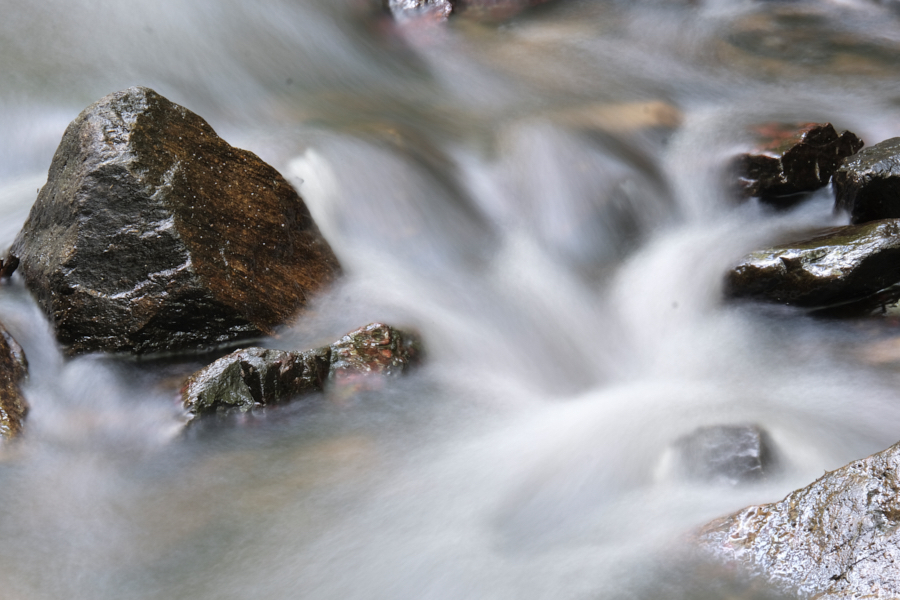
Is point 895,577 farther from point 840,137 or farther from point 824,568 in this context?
point 840,137

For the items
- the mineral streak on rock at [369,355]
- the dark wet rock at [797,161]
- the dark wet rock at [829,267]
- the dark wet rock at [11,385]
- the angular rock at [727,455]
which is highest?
the dark wet rock at [797,161]

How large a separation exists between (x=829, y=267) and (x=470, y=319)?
2.21 meters

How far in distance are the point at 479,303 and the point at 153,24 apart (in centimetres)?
452

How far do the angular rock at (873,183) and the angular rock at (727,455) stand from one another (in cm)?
248

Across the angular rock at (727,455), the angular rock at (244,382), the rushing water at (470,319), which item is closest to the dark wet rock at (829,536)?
the rushing water at (470,319)

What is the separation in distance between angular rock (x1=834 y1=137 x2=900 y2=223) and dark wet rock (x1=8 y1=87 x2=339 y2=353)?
3.95 metres

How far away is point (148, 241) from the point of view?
3.96 meters

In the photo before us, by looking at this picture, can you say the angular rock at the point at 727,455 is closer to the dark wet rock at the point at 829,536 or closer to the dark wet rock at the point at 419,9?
the dark wet rock at the point at 829,536

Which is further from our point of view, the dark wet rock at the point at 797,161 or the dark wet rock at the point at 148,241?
the dark wet rock at the point at 797,161

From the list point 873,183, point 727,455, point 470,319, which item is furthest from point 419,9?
point 727,455

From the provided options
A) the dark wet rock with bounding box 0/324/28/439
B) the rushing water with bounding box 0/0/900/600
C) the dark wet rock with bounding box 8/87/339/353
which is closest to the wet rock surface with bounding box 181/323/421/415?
the rushing water with bounding box 0/0/900/600

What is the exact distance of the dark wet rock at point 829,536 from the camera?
7.99 feet

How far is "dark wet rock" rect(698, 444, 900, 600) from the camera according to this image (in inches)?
95.9

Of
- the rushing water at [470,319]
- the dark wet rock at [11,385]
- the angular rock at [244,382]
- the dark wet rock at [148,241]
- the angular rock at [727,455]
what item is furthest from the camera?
the dark wet rock at [148,241]
